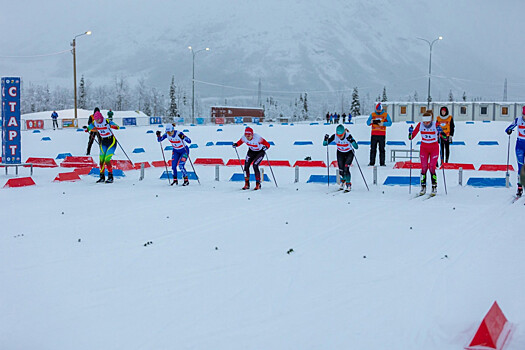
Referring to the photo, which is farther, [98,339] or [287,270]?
[287,270]

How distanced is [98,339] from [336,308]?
6.85ft

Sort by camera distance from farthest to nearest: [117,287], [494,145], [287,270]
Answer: [494,145] → [287,270] → [117,287]

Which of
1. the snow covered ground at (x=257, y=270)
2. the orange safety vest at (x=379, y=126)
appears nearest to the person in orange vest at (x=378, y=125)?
the orange safety vest at (x=379, y=126)

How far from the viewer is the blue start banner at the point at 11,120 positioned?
16.5 m

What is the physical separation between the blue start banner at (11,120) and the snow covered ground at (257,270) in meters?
4.18

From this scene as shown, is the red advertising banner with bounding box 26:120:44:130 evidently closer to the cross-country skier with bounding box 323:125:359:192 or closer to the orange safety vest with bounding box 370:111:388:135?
the orange safety vest with bounding box 370:111:388:135

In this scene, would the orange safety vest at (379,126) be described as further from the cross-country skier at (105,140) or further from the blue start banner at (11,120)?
the blue start banner at (11,120)

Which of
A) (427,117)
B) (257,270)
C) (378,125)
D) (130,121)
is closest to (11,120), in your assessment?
(378,125)

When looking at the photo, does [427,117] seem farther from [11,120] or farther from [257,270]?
[11,120]

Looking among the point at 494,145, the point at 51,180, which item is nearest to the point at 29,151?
the point at 51,180

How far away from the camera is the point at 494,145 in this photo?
26.1m

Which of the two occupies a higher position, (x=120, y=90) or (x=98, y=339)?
(x=120, y=90)

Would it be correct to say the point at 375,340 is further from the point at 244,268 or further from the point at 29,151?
the point at 29,151

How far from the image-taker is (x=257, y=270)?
22.2 feet
